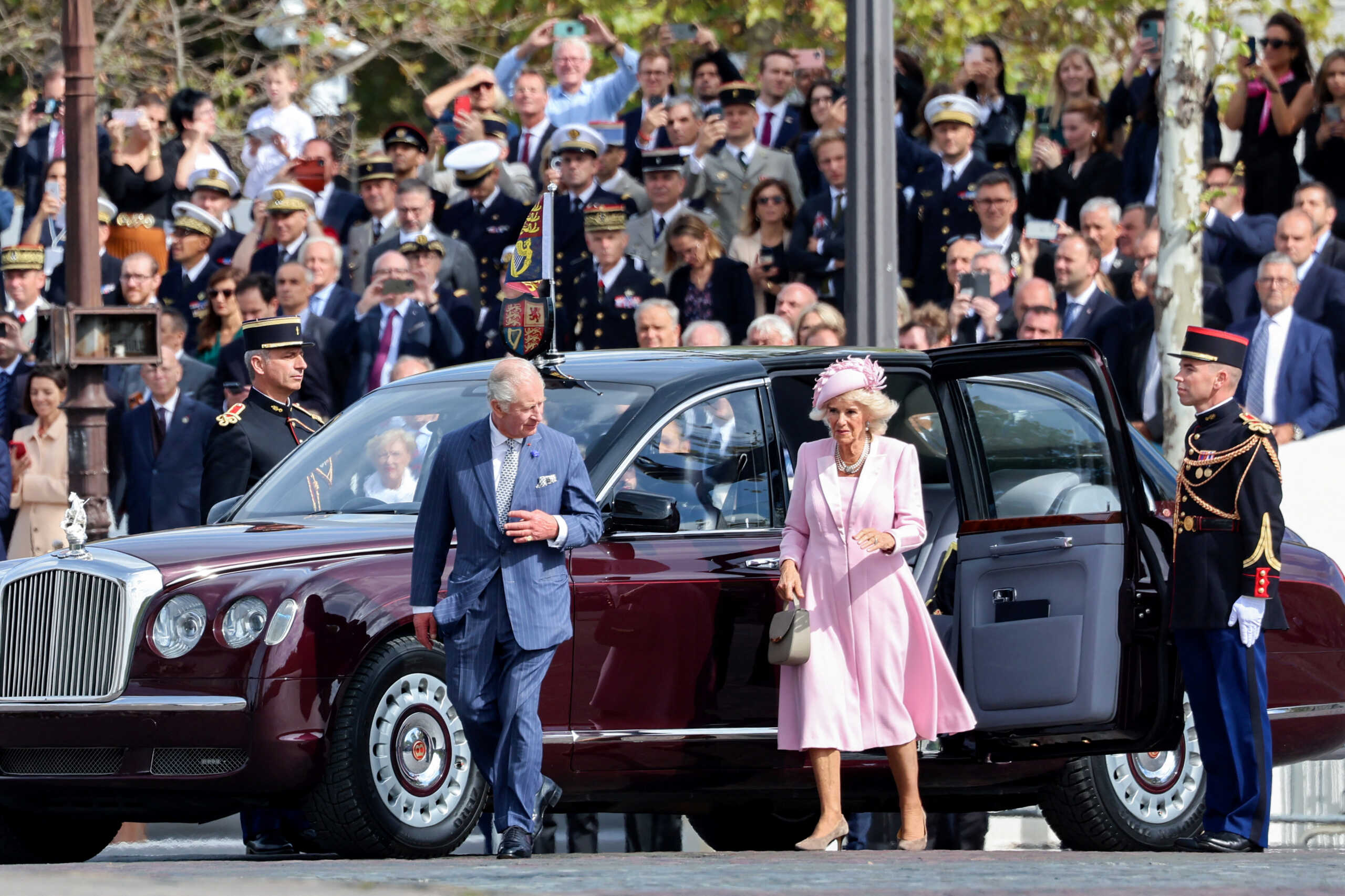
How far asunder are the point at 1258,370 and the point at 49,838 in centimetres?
767

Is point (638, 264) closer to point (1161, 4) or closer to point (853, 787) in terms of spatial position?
point (853, 787)

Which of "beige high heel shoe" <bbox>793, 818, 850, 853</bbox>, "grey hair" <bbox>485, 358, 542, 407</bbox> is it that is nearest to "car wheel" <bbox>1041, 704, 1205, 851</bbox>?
"beige high heel shoe" <bbox>793, 818, 850, 853</bbox>

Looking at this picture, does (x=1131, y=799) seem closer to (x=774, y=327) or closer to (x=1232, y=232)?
(x=774, y=327)

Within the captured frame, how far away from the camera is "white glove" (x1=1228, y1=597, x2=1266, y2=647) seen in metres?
8.91

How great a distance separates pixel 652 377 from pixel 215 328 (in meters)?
8.60

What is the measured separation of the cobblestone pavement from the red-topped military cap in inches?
73.1

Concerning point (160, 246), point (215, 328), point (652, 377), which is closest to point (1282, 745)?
point (652, 377)

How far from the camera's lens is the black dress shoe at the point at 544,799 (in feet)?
26.8

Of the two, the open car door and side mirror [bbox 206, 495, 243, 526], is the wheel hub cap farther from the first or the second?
the open car door

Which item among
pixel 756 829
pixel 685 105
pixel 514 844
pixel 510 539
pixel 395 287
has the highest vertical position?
pixel 685 105

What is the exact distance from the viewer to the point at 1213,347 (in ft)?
30.3

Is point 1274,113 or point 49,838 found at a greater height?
point 1274,113

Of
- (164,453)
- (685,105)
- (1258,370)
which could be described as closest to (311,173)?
(685,105)

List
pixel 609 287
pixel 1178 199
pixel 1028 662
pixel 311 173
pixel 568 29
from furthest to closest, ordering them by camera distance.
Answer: pixel 568 29, pixel 311 173, pixel 609 287, pixel 1178 199, pixel 1028 662
